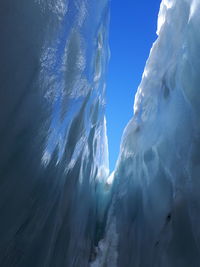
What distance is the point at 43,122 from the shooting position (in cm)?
165

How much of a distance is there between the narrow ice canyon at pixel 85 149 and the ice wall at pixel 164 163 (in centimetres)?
1

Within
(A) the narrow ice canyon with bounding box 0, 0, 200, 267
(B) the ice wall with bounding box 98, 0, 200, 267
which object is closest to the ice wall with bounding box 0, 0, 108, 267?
(A) the narrow ice canyon with bounding box 0, 0, 200, 267

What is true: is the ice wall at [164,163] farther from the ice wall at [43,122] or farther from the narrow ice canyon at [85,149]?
the ice wall at [43,122]

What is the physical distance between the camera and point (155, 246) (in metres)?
2.67

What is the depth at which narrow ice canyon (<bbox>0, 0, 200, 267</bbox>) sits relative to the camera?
131 cm

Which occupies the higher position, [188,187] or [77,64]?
[77,64]

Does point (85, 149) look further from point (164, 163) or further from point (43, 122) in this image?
point (43, 122)

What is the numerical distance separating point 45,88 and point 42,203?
658mm

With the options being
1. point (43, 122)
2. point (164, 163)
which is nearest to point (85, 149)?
point (164, 163)

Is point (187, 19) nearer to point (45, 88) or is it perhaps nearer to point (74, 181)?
point (74, 181)

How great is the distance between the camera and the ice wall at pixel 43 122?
1.21m

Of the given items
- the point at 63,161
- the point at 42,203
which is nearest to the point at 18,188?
the point at 42,203

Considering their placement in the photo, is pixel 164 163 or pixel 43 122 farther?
pixel 164 163

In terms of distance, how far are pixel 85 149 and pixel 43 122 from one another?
1.77m
